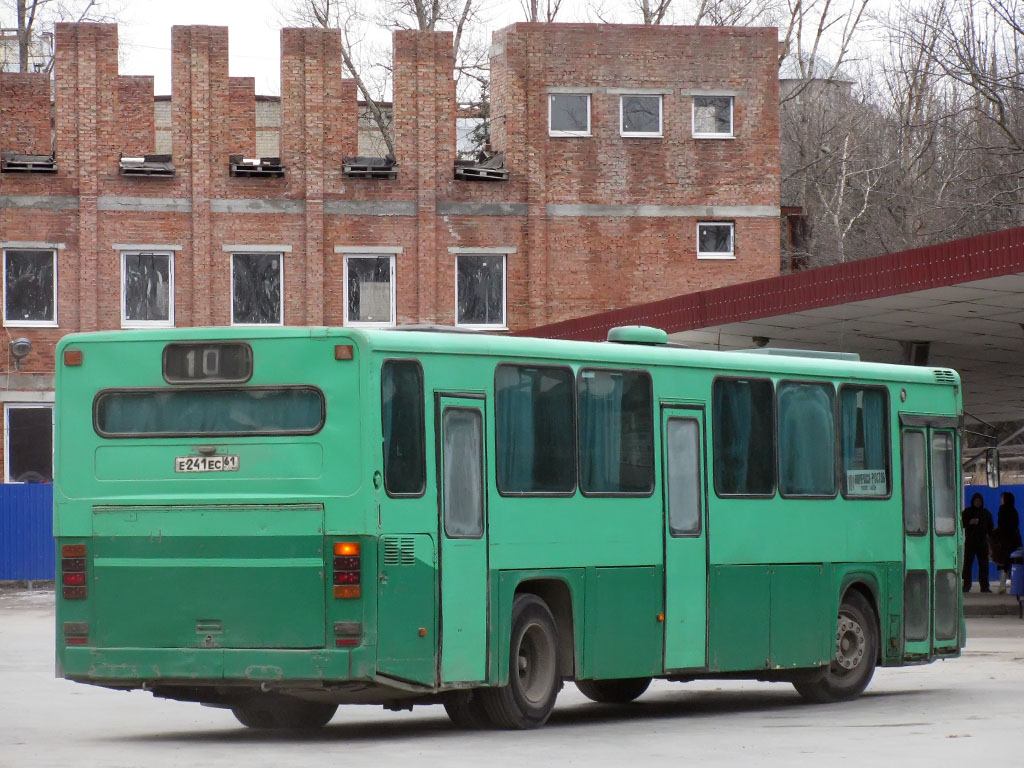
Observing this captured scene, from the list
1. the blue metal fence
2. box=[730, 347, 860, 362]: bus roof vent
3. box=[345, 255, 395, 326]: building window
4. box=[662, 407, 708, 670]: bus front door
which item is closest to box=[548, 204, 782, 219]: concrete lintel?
box=[345, 255, 395, 326]: building window

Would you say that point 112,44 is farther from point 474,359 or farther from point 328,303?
point 474,359

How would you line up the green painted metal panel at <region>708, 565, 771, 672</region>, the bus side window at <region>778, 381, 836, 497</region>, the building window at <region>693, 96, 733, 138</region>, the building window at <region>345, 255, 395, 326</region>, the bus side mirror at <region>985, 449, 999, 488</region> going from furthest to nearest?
the building window at <region>693, 96, 733, 138</region>
the building window at <region>345, 255, 395, 326</region>
the bus side mirror at <region>985, 449, 999, 488</region>
the bus side window at <region>778, 381, 836, 497</region>
the green painted metal panel at <region>708, 565, 771, 672</region>

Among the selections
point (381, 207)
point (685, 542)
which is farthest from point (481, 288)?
point (685, 542)

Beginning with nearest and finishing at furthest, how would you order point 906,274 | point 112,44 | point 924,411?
point 924,411, point 906,274, point 112,44

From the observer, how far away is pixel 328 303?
141 feet

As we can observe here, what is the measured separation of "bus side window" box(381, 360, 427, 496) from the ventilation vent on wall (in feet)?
0.96

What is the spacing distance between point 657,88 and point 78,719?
32.0 m

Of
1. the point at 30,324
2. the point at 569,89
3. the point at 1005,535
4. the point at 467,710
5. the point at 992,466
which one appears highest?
the point at 569,89

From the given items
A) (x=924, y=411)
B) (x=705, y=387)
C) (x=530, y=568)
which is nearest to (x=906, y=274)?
(x=924, y=411)

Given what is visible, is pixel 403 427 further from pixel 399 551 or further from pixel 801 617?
pixel 801 617

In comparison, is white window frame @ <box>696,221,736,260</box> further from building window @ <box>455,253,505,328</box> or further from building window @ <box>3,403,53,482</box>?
building window @ <box>3,403,53,482</box>

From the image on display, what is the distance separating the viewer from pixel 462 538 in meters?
12.7

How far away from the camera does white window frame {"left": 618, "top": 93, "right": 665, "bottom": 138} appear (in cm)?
4450

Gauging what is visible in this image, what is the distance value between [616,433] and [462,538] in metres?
1.85
